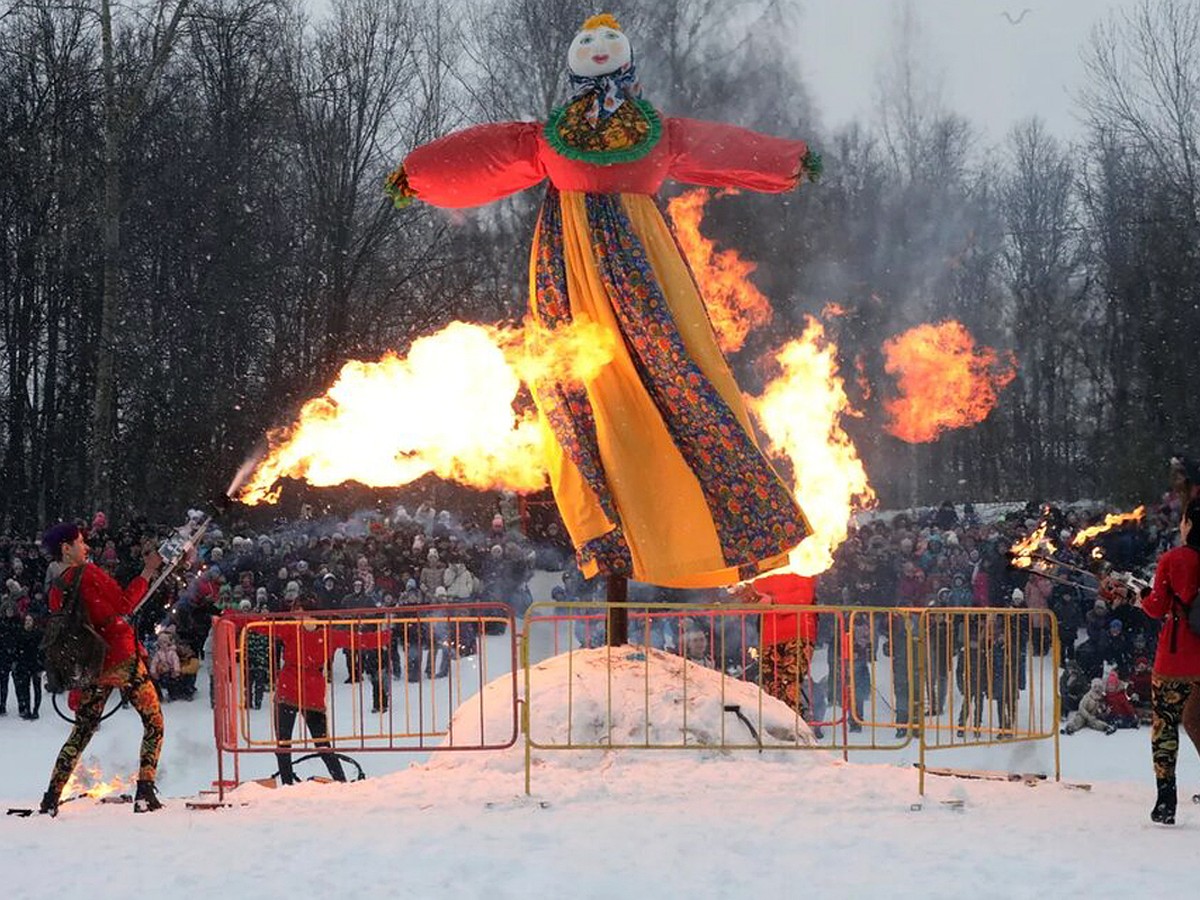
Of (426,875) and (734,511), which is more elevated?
(734,511)

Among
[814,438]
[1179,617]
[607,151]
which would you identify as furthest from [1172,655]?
[607,151]

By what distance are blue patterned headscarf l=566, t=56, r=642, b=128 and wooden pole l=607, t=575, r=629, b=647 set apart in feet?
9.43

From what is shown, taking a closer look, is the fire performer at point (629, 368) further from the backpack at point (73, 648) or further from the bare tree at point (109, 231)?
the bare tree at point (109, 231)

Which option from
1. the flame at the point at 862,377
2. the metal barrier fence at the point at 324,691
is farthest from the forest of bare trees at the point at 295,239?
the metal barrier fence at the point at 324,691

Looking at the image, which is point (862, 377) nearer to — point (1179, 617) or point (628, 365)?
point (628, 365)

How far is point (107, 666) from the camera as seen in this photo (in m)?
9.00

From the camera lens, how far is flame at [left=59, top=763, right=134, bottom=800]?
408 inches

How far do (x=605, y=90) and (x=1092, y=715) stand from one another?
29.1ft

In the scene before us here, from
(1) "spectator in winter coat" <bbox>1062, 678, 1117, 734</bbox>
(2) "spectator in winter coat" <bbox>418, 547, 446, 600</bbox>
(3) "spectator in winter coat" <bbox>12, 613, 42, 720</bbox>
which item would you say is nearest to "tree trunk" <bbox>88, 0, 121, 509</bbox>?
(2) "spectator in winter coat" <bbox>418, 547, 446, 600</bbox>

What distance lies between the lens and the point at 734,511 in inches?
396

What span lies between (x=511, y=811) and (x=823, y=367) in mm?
5114

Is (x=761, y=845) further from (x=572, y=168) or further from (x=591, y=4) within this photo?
(x=591, y=4)

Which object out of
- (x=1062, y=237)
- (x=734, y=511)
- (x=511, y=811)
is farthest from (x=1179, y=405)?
(x=511, y=811)

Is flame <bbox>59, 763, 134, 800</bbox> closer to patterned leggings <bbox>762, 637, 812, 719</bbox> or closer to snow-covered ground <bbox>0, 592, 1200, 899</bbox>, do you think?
snow-covered ground <bbox>0, 592, 1200, 899</bbox>
